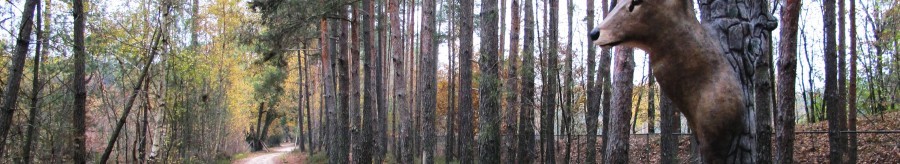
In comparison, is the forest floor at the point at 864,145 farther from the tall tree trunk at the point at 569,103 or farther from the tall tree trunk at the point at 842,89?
the tall tree trunk at the point at 569,103

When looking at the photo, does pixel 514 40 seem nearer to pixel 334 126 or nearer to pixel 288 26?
pixel 288 26

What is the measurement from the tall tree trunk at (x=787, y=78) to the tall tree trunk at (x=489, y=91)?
4.32 meters

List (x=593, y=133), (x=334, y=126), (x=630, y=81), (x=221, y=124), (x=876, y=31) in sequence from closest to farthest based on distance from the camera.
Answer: (x=630, y=81) < (x=593, y=133) < (x=334, y=126) < (x=876, y=31) < (x=221, y=124)

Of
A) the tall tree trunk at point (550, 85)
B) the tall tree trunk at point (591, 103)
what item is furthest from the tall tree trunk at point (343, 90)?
the tall tree trunk at point (591, 103)

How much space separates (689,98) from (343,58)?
9.02 m

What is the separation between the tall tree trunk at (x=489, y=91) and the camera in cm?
990

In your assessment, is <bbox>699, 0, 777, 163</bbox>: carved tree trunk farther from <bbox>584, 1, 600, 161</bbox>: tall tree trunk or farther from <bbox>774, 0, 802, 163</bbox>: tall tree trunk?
<bbox>584, 1, 600, 161</bbox>: tall tree trunk

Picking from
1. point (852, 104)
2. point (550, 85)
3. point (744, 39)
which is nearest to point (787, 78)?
point (744, 39)

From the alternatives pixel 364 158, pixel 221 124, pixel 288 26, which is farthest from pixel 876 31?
pixel 221 124

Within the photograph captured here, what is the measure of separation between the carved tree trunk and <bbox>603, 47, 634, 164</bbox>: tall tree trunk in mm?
4750

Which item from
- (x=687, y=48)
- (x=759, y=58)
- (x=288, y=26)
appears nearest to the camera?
(x=687, y=48)

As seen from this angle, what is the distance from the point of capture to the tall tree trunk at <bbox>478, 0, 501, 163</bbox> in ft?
32.5

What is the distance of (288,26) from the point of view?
1102 cm

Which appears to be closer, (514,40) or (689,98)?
(689,98)
